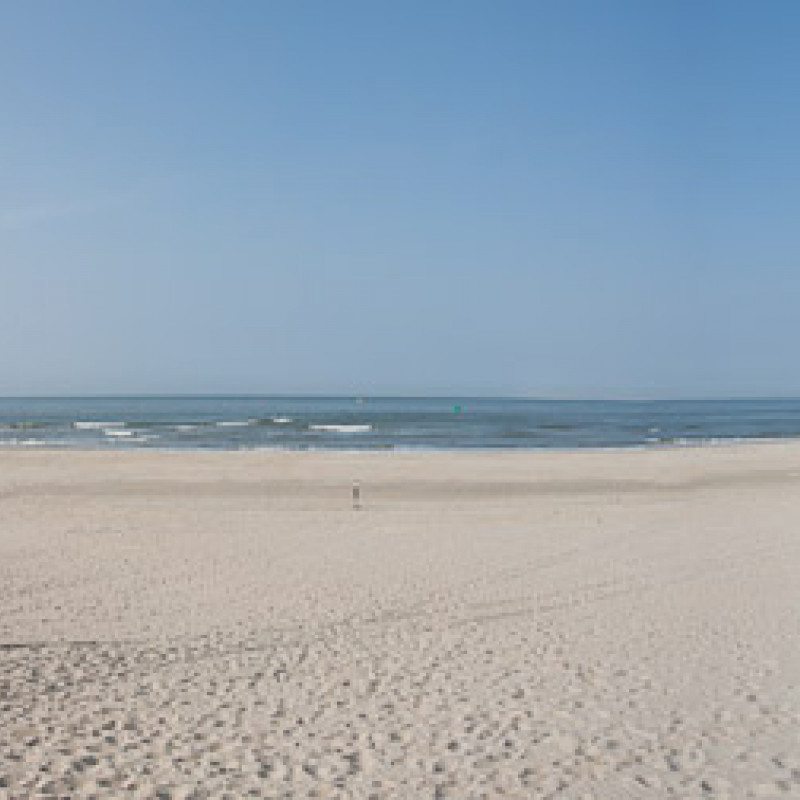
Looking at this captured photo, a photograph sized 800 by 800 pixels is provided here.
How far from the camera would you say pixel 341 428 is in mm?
67875

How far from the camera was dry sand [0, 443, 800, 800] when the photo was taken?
22.5ft

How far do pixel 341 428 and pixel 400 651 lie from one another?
57.8 m

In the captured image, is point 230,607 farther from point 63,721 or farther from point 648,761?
point 648,761

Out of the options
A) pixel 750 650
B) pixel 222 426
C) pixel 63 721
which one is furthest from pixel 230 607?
pixel 222 426

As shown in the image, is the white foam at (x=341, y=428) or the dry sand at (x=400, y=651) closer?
the dry sand at (x=400, y=651)

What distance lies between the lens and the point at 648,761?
6.95 metres

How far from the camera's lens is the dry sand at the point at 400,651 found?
Result: 270 inches

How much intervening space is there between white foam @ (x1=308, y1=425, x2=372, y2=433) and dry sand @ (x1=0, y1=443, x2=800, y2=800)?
1619 inches

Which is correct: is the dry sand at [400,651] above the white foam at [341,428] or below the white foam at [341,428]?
below

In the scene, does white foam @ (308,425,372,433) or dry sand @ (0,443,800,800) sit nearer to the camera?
dry sand @ (0,443,800,800)

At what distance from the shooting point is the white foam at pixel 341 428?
210 feet

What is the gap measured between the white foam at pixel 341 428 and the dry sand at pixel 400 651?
41.1 m

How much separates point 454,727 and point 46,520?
1575 centimetres

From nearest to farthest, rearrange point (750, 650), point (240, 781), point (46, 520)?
point (240, 781) → point (750, 650) → point (46, 520)
